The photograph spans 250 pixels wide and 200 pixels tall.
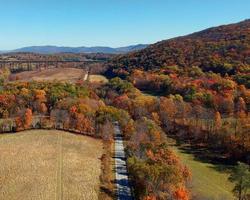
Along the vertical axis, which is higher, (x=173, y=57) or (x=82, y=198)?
(x=173, y=57)

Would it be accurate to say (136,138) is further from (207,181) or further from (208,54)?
(208,54)

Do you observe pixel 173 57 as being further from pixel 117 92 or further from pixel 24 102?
pixel 24 102

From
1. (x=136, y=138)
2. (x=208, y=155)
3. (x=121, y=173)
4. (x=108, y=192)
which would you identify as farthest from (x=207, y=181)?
(x=108, y=192)

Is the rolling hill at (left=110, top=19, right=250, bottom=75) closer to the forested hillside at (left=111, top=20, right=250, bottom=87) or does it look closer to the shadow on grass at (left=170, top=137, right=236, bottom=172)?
the forested hillside at (left=111, top=20, right=250, bottom=87)

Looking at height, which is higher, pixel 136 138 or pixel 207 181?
pixel 136 138

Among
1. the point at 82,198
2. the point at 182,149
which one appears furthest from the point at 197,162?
the point at 82,198
